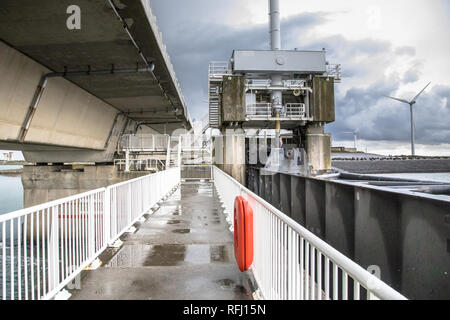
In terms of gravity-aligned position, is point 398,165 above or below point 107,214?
below

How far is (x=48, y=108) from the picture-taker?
51.9 feet

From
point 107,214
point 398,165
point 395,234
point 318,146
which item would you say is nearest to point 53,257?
point 107,214

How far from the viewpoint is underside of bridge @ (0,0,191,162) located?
388 inches

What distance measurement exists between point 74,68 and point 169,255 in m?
12.5

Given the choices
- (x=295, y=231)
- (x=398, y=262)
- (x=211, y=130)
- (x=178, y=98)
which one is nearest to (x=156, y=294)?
(x=295, y=231)

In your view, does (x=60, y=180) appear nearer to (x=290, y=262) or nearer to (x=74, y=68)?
(x=74, y=68)

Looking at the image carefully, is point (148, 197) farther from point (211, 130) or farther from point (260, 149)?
point (211, 130)

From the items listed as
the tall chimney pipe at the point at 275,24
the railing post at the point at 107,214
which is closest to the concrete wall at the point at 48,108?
the railing post at the point at 107,214

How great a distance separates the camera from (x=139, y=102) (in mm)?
23516

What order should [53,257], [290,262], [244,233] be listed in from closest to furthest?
[290,262] < [53,257] < [244,233]

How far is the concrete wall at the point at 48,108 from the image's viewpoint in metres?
12.3

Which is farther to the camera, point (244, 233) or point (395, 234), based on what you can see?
point (395, 234)

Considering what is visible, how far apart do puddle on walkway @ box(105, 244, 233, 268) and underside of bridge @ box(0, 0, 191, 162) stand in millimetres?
7432
